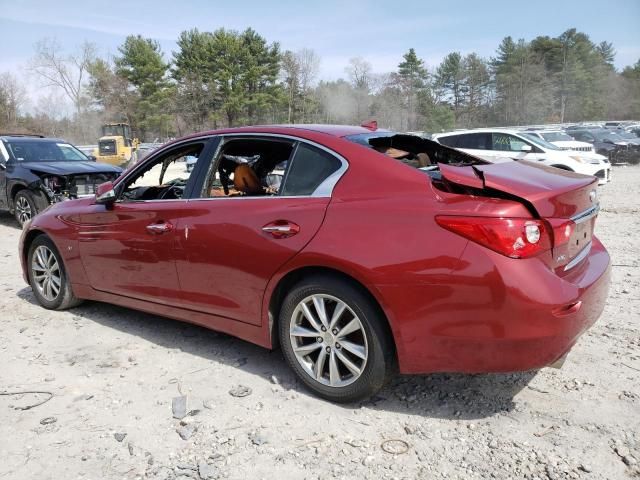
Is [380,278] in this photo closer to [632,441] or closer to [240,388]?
[240,388]

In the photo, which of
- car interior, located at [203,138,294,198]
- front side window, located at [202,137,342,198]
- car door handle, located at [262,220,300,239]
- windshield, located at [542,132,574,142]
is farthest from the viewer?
windshield, located at [542,132,574,142]

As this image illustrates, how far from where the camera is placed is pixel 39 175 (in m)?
8.98

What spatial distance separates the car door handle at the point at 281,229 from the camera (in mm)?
2977

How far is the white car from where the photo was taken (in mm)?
13180

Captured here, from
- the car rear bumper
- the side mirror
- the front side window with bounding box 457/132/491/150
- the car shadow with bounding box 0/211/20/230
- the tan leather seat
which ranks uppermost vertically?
the front side window with bounding box 457/132/491/150

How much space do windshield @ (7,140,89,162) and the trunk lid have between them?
30.9 ft

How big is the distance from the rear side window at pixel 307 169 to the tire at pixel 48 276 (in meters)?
2.62

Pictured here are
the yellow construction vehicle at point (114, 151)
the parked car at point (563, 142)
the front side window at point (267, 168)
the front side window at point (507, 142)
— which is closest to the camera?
the front side window at point (267, 168)

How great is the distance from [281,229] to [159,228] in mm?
1121

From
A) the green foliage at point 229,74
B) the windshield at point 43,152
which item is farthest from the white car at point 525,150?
the green foliage at point 229,74

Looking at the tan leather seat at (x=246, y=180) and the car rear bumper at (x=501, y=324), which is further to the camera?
the tan leather seat at (x=246, y=180)

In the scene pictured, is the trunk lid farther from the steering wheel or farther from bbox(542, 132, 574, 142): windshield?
bbox(542, 132, 574, 142): windshield

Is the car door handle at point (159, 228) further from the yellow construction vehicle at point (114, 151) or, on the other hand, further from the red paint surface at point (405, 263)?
the yellow construction vehicle at point (114, 151)

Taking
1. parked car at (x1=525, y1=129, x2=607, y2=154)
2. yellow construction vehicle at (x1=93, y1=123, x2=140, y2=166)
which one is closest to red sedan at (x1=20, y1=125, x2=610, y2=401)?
parked car at (x1=525, y1=129, x2=607, y2=154)
